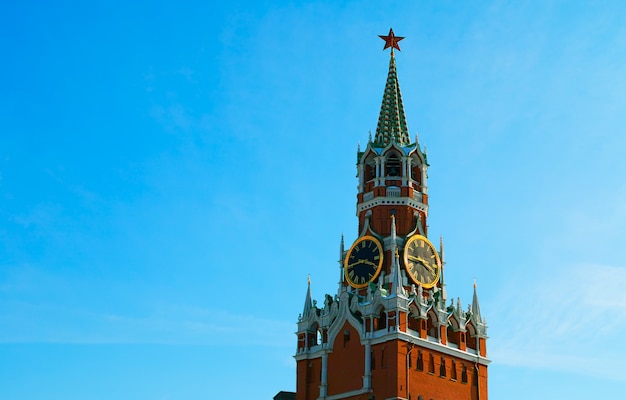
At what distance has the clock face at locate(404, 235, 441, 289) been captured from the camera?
341ft

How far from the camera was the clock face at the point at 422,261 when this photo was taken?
104 meters

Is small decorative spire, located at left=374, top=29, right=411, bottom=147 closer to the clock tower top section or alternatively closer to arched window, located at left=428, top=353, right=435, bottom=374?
the clock tower top section

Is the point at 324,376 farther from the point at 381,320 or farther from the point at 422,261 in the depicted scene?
the point at 422,261

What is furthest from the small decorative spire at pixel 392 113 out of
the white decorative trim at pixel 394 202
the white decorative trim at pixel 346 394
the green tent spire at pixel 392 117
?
the white decorative trim at pixel 346 394

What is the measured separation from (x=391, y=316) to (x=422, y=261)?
829cm

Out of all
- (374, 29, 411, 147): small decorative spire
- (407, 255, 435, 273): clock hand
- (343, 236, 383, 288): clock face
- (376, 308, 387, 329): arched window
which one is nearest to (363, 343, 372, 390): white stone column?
(376, 308, 387, 329): arched window

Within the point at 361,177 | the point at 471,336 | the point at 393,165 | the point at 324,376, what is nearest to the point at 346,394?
the point at 324,376

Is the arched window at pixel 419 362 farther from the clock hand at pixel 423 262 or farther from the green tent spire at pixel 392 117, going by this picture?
the green tent spire at pixel 392 117

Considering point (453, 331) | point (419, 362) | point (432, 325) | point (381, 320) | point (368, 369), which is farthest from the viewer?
point (453, 331)

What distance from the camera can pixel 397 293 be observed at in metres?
99.4

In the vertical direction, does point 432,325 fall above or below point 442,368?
above

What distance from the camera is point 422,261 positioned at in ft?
346

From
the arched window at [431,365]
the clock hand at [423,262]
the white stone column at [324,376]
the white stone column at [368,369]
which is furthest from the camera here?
Result: the clock hand at [423,262]

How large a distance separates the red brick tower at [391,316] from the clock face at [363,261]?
0.11 metres
